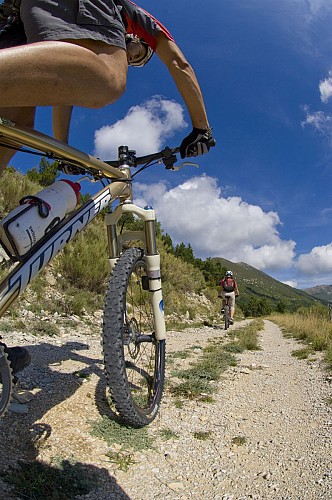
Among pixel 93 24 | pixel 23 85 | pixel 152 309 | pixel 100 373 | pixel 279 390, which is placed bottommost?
pixel 279 390

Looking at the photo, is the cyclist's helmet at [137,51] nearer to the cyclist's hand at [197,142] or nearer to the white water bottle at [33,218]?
the cyclist's hand at [197,142]

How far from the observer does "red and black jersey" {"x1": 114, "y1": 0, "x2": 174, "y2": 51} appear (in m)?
1.41

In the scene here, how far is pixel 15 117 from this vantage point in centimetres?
152

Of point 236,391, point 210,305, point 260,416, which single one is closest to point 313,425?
point 260,416

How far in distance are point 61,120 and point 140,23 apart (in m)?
0.78

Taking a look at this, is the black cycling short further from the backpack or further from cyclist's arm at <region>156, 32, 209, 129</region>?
the backpack

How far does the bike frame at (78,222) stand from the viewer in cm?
125

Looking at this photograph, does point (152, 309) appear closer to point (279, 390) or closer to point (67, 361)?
point (67, 361)

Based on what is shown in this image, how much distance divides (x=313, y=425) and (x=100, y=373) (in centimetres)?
152

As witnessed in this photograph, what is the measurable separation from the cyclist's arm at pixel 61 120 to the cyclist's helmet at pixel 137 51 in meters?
0.50

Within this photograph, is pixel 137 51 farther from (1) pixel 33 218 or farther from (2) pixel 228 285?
(2) pixel 228 285

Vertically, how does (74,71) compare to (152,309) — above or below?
above

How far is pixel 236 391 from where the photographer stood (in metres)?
2.84

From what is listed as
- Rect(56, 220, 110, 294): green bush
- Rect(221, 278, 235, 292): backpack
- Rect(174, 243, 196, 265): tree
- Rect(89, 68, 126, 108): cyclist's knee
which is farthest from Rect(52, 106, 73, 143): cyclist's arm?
Rect(174, 243, 196, 265): tree
